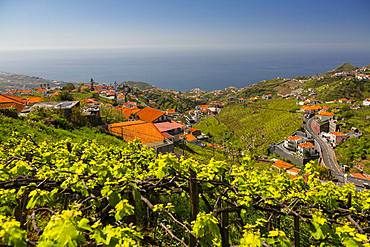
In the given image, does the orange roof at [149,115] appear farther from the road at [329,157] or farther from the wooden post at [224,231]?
the wooden post at [224,231]

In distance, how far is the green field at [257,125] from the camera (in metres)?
56.3

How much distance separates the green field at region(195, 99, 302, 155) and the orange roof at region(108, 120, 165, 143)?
29096 millimetres

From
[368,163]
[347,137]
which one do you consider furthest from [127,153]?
[347,137]

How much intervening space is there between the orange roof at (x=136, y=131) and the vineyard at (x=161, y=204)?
634 inches

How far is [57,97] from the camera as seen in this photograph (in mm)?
28156

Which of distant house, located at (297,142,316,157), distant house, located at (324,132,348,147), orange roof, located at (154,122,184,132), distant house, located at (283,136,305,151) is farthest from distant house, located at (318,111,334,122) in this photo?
orange roof, located at (154,122,184,132)

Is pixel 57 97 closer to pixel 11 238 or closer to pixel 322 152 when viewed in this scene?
pixel 11 238

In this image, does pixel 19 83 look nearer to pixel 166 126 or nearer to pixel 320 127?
pixel 166 126

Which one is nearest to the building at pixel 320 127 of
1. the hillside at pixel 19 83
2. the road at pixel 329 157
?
the road at pixel 329 157

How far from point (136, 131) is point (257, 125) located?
161ft

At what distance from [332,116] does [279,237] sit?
72.6m

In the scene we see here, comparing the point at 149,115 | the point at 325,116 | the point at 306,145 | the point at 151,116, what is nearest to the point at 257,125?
the point at 325,116

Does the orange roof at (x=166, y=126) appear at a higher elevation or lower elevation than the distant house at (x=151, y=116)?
lower

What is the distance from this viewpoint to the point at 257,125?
67.2m
